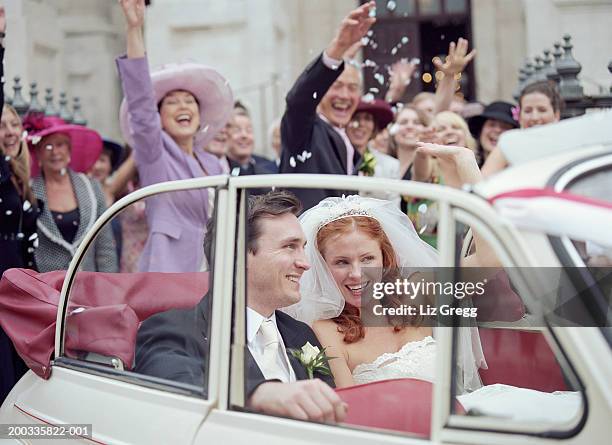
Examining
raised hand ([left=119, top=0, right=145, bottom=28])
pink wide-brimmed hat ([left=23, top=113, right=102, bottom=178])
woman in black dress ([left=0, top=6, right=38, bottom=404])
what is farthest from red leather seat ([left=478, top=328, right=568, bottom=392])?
pink wide-brimmed hat ([left=23, top=113, right=102, bottom=178])

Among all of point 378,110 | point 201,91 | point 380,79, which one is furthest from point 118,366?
point 380,79

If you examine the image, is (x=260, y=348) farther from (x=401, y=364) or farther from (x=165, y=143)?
(x=165, y=143)

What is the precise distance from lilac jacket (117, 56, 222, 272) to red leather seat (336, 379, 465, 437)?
256cm

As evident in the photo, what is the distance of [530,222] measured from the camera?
6.42ft

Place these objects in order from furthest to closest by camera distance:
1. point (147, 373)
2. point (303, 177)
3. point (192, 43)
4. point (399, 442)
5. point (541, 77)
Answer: point (192, 43) < point (541, 77) < point (147, 373) < point (303, 177) < point (399, 442)

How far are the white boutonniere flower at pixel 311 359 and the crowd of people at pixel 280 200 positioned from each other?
4cm

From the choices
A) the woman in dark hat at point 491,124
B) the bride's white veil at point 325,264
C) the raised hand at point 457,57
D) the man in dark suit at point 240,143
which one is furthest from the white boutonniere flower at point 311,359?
the man in dark suit at point 240,143

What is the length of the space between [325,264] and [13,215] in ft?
7.56

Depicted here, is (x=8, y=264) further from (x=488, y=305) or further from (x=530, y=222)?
(x=530, y=222)

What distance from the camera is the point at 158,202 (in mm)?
4977

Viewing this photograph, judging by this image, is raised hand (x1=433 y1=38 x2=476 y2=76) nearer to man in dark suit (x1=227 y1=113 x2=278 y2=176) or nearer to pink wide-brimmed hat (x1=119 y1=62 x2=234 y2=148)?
pink wide-brimmed hat (x1=119 y1=62 x2=234 y2=148)

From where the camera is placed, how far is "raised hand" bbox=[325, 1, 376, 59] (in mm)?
4551

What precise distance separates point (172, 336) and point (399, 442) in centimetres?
96

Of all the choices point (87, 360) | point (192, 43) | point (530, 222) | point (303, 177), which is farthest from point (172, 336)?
point (192, 43)
